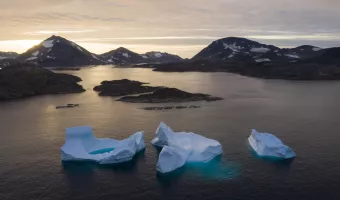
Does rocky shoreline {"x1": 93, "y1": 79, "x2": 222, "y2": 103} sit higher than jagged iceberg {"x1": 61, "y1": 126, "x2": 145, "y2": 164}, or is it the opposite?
rocky shoreline {"x1": 93, "y1": 79, "x2": 222, "y2": 103}

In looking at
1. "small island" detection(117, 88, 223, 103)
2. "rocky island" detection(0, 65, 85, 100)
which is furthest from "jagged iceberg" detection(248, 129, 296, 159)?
"rocky island" detection(0, 65, 85, 100)

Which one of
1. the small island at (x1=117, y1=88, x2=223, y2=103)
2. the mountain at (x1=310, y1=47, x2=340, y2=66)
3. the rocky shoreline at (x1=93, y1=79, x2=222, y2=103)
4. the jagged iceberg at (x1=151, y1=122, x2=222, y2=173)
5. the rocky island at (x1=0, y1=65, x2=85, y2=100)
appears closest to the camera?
the jagged iceberg at (x1=151, y1=122, x2=222, y2=173)

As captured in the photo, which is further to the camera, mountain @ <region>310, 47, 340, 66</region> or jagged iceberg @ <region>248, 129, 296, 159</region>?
mountain @ <region>310, 47, 340, 66</region>

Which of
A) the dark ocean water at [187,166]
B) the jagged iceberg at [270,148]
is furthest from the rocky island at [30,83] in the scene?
the jagged iceberg at [270,148]

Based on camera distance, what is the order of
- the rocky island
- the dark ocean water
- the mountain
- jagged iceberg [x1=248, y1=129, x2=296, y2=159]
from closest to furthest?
Answer: the dark ocean water
jagged iceberg [x1=248, y1=129, x2=296, y2=159]
the rocky island
the mountain

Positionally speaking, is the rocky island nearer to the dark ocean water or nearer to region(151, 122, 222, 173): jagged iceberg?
the dark ocean water

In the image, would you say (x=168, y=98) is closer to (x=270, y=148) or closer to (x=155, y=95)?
(x=155, y=95)

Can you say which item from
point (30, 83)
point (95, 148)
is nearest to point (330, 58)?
point (30, 83)
